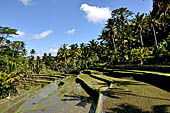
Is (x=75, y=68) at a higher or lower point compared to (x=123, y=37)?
lower

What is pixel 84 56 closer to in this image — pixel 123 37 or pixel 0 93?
pixel 123 37

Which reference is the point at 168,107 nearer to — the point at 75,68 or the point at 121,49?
the point at 121,49

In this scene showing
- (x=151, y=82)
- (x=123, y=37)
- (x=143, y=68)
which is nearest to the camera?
(x=151, y=82)

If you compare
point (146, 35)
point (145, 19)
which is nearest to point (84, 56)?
point (146, 35)

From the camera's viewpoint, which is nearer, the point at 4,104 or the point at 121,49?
the point at 4,104

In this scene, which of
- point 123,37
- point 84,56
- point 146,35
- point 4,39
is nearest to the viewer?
point 4,39

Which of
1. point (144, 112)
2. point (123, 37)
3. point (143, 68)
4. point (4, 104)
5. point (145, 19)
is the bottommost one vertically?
point (4, 104)

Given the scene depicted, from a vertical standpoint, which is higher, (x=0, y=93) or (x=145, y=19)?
(x=145, y=19)

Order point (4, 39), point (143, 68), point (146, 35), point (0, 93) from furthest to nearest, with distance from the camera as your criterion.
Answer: point (146, 35)
point (4, 39)
point (143, 68)
point (0, 93)

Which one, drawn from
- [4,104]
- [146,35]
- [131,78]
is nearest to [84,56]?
[146,35]

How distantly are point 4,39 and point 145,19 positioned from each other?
26.2m

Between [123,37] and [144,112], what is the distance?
28754 millimetres

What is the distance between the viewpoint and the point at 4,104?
14250mm

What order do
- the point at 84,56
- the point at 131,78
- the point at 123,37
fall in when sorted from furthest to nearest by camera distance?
the point at 84,56 < the point at 123,37 < the point at 131,78
